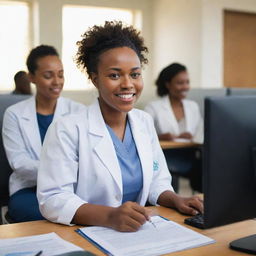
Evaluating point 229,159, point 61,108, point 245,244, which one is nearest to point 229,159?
point 229,159

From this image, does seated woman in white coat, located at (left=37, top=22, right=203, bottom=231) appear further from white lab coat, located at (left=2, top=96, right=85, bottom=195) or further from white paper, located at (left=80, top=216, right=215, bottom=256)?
white lab coat, located at (left=2, top=96, right=85, bottom=195)

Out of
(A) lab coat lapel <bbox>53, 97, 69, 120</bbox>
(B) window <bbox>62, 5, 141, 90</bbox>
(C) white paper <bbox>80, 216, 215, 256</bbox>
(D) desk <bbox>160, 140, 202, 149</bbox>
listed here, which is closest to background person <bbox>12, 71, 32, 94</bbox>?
(A) lab coat lapel <bbox>53, 97, 69, 120</bbox>

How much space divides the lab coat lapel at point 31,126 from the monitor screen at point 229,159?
1368 millimetres

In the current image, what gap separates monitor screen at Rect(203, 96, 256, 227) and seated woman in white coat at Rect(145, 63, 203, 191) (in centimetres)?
226

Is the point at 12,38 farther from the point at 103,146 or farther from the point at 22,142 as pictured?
the point at 103,146

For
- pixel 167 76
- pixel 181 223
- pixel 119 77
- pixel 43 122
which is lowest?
pixel 181 223

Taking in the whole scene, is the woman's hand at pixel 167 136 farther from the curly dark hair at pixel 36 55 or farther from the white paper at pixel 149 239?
the white paper at pixel 149 239

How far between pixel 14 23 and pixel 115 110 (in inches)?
161

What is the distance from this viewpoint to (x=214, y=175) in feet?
3.09

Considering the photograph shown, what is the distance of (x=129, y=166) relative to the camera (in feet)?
4.74

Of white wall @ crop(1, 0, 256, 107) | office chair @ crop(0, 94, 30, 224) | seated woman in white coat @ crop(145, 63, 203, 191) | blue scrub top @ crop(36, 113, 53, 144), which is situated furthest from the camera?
white wall @ crop(1, 0, 256, 107)

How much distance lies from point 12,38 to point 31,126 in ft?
10.8

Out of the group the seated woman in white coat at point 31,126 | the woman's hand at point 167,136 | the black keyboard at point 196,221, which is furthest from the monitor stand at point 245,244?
the woman's hand at point 167,136

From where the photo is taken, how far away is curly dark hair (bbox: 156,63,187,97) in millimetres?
3572
